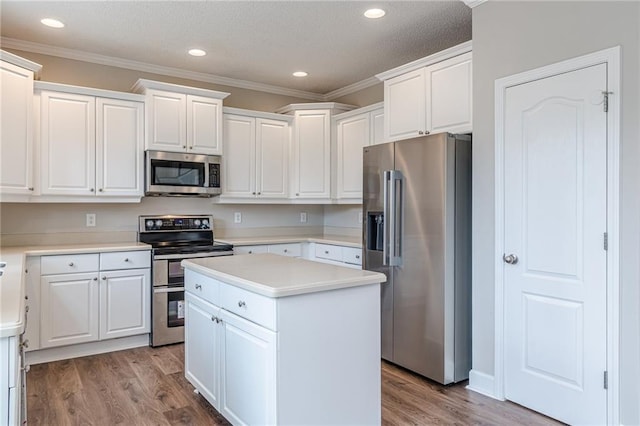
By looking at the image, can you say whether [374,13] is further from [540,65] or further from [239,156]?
[239,156]

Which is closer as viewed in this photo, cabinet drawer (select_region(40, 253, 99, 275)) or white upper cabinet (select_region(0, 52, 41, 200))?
white upper cabinet (select_region(0, 52, 41, 200))

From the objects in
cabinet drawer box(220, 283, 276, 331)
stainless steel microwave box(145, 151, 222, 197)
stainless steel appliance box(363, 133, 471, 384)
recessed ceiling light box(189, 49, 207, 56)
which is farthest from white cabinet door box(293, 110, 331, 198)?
cabinet drawer box(220, 283, 276, 331)

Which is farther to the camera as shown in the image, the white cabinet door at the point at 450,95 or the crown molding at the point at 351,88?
the crown molding at the point at 351,88

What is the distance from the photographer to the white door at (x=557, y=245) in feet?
7.54

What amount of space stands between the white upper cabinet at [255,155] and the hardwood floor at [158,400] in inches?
75.0

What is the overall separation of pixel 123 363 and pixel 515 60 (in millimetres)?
3525

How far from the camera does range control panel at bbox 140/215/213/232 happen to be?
13.8ft

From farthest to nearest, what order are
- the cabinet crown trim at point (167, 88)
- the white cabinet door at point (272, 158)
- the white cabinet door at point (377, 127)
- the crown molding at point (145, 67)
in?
the white cabinet door at point (272, 158), the white cabinet door at point (377, 127), the cabinet crown trim at point (167, 88), the crown molding at point (145, 67)

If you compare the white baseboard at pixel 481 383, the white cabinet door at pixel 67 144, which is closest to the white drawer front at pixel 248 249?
the white cabinet door at pixel 67 144

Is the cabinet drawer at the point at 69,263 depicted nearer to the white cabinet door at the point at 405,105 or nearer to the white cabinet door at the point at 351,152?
the white cabinet door at the point at 351,152

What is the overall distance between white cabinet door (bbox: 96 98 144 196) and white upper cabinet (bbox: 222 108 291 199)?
0.86 metres

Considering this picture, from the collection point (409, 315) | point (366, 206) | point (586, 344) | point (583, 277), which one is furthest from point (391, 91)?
point (586, 344)

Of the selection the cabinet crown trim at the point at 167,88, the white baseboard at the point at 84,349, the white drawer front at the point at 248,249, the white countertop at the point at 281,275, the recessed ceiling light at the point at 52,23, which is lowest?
the white baseboard at the point at 84,349

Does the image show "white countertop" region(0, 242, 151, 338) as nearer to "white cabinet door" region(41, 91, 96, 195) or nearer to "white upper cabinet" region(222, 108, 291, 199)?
"white cabinet door" region(41, 91, 96, 195)
